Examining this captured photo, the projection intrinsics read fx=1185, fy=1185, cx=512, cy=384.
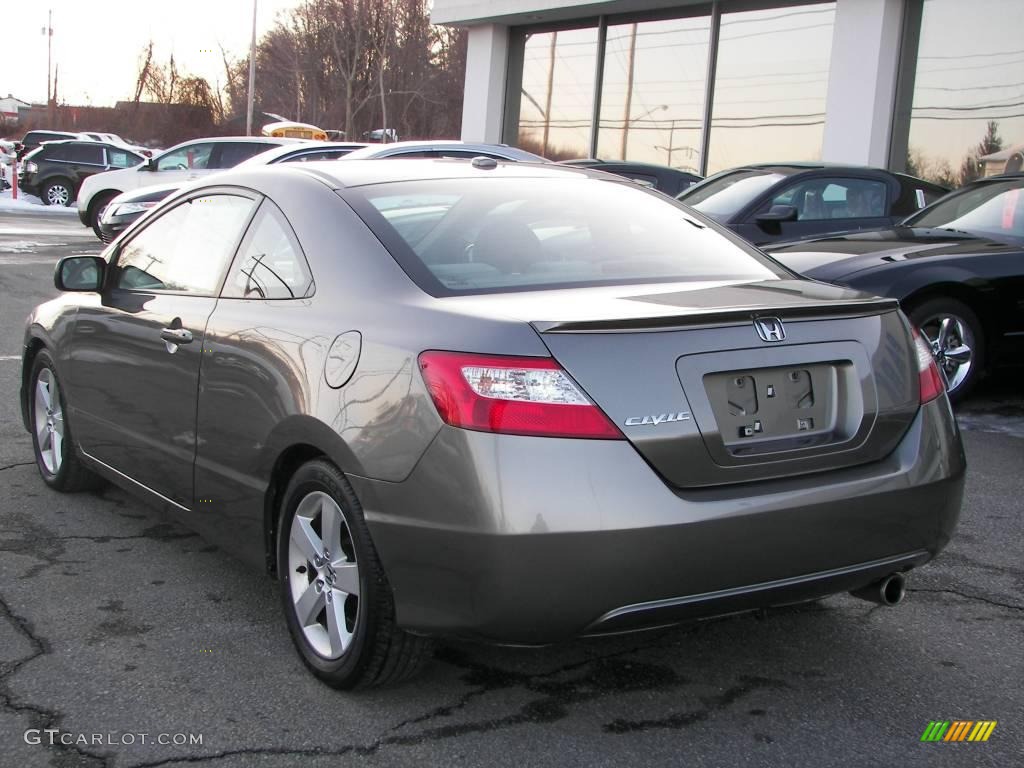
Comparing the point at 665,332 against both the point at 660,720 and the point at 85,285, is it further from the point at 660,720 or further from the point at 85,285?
the point at 85,285

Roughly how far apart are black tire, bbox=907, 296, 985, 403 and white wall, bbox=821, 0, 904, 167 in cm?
879

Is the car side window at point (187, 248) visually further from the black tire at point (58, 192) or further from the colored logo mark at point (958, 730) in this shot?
the black tire at point (58, 192)

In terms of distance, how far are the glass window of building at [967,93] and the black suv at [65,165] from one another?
18.0m

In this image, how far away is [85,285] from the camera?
4.64m

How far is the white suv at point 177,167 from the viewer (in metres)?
19.1

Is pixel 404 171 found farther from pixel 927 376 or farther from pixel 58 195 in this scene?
pixel 58 195

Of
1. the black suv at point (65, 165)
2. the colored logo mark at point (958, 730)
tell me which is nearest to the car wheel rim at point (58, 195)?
the black suv at point (65, 165)

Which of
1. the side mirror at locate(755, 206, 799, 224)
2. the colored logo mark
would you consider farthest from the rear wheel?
the colored logo mark

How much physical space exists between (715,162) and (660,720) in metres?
16.7

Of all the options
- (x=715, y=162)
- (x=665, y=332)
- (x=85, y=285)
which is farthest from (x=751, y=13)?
(x=665, y=332)

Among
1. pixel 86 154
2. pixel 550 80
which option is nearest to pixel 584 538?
pixel 550 80

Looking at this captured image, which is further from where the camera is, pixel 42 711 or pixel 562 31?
pixel 562 31

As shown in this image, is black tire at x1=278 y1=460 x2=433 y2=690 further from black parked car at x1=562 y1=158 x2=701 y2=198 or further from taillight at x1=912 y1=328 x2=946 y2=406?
black parked car at x1=562 y1=158 x2=701 y2=198

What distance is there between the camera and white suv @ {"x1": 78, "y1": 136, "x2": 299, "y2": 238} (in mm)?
19109
